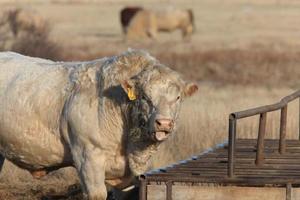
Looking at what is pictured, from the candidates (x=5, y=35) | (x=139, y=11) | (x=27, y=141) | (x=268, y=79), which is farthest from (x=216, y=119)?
(x=139, y=11)

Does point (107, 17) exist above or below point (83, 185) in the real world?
above

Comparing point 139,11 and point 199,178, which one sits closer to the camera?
point 199,178

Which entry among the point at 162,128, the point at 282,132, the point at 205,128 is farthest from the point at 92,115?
the point at 205,128

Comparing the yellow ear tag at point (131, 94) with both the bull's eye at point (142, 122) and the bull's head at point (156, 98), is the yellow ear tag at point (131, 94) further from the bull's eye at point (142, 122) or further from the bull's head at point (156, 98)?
the bull's eye at point (142, 122)

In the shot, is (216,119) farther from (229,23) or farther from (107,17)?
(107,17)

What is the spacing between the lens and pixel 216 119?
15633mm

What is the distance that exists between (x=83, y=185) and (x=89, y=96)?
74 cm

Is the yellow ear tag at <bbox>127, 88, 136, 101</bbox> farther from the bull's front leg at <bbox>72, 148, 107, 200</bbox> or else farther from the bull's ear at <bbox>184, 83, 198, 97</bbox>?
the bull's front leg at <bbox>72, 148, 107, 200</bbox>

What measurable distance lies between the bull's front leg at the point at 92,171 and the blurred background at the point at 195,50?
1896 mm

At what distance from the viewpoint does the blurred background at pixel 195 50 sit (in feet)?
47.7

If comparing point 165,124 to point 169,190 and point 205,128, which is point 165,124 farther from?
point 205,128

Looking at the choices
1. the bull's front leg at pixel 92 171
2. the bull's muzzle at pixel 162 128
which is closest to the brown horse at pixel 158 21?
the bull's front leg at pixel 92 171

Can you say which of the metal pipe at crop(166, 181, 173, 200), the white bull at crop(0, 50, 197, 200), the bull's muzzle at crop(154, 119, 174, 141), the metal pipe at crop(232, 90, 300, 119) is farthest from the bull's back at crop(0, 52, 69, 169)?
the metal pipe at crop(232, 90, 300, 119)

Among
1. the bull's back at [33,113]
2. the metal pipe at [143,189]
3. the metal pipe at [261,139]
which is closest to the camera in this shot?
the metal pipe at [143,189]
